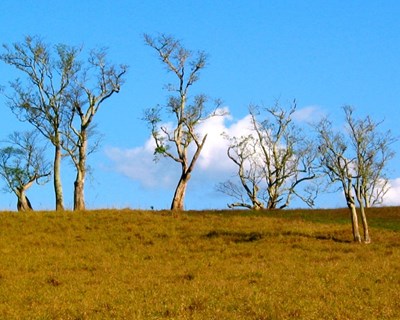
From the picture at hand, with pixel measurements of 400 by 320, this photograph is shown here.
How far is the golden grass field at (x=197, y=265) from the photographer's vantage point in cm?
1894

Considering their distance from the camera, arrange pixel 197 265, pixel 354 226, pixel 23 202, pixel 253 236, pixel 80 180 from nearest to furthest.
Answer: pixel 197 265 → pixel 354 226 → pixel 253 236 → pixel 80 180 → pixel 23 202

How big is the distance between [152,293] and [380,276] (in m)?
8.95

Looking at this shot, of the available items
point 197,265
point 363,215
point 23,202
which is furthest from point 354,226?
point 23,202

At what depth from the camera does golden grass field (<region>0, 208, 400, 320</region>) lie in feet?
62.1

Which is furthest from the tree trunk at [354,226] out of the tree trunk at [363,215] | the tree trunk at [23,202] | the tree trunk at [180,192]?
the tree trunk at [23,202]

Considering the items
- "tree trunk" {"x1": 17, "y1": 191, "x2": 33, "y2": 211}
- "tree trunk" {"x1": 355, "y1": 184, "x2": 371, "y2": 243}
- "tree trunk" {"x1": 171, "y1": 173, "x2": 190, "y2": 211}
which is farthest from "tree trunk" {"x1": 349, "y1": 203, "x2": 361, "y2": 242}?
"tree trunk" {"x1": 17, "y1": 191, "x2": 33, "y2": 211}

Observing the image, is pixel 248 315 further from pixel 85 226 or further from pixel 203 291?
pixel 85 226

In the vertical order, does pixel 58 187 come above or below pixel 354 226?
above

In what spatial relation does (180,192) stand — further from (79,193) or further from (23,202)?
(23,202)

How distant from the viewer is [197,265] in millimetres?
30250

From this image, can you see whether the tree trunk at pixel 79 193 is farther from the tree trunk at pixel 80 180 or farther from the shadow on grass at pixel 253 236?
the shadow on grass at pixel 253 236

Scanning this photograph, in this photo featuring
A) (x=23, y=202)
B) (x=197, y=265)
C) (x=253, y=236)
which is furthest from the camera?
(x=23, y=202)

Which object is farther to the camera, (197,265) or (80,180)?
(80,180)

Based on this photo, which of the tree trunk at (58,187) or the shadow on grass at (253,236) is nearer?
the shadow on grass at (253,236)
